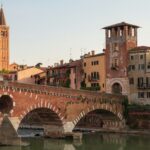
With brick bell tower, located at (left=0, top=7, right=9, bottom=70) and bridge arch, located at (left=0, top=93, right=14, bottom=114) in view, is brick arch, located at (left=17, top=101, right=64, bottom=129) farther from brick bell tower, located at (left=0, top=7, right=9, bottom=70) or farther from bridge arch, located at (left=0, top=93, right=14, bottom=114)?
brick bell tower, located at (left=0, top=7, right=9, bottom=70)

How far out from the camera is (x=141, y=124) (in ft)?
208

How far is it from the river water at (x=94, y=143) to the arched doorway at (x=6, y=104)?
4.21 m

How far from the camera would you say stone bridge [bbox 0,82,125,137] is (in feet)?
157

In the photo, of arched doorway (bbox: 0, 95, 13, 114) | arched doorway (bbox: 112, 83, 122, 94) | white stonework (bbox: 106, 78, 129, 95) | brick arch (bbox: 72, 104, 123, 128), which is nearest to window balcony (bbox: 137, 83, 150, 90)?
white stonework (bbox: 106, 78, 129, 95)

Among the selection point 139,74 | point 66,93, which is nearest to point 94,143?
point 66,93

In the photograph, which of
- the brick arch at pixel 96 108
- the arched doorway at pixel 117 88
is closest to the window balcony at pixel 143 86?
the arched doorway at pixel 117 88

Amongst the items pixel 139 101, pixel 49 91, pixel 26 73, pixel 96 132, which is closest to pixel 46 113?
pixel 49 91

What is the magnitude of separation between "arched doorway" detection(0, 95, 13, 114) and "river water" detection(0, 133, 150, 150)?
13.8 feet

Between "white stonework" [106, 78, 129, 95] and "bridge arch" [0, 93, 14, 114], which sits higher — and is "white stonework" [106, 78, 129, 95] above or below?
above

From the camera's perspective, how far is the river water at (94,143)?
47781 millimetres

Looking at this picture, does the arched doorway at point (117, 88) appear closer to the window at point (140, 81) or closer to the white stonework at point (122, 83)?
the white stonework at point (122, 83)

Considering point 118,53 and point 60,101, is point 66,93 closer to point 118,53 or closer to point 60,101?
point 60,101

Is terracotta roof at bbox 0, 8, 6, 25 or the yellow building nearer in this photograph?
the yellow building

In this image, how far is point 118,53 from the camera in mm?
70000
